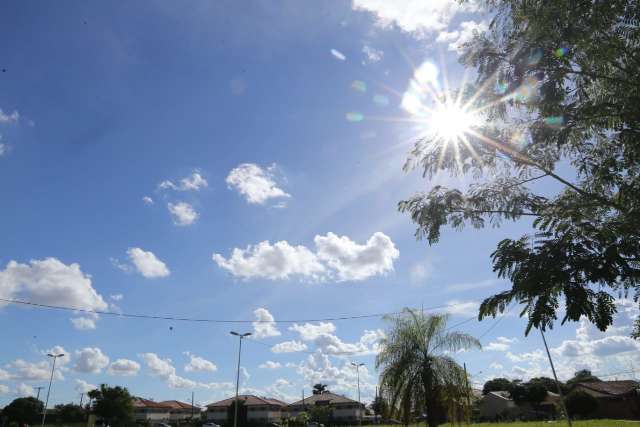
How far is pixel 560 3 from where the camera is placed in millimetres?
6789

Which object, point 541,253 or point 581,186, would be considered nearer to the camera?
point 541,253

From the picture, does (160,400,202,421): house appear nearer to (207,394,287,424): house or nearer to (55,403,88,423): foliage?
(207,394,287,424): house

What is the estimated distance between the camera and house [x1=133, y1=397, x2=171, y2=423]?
90875 mm

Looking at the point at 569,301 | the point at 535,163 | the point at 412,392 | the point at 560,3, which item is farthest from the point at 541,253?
the point at 412,392

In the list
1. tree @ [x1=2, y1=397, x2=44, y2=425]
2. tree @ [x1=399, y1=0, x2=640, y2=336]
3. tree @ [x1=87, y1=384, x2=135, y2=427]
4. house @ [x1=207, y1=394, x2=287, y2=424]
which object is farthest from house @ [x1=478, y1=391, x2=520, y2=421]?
tree @ [x1=399, y1=0, x2=640, y2=336]

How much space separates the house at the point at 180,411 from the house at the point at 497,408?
59614mm

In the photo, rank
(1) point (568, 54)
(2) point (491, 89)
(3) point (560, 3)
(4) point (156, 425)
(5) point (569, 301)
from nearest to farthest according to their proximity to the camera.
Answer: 1. (5) point (569, 301)
2. (3) point (560, 3)
3. (1) point (568, 54)
4. (2) point (491, 89)
5. (4) point (156, 425)

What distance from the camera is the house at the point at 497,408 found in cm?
7738

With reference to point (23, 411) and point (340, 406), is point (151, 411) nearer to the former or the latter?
point (23, 411)

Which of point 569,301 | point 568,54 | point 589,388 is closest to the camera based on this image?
point 569,301

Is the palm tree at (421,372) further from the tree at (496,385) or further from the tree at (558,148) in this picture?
the tree at (496,385)

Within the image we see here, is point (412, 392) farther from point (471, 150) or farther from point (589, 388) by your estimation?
point (589, 388)

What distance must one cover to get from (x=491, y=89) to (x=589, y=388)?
6538 cm

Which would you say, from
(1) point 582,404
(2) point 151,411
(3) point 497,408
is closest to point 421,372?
(1) point 582,404
